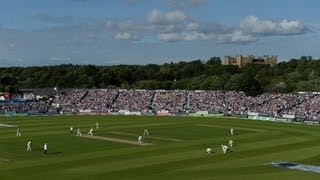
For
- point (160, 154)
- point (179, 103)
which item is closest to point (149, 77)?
point (179, 103)

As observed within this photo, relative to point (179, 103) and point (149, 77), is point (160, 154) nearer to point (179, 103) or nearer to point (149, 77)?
point (179, 103)

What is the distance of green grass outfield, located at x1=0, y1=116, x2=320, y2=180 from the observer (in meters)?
35.6

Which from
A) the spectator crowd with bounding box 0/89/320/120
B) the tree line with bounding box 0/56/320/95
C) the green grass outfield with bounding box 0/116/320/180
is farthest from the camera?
the tree line with bounding box 0/56/320/95

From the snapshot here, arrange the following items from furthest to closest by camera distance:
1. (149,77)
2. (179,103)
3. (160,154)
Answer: (149,77) < (179,103) < (160,154)

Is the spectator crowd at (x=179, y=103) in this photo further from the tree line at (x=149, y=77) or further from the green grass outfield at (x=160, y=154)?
the tree line at (x=149, y=77)

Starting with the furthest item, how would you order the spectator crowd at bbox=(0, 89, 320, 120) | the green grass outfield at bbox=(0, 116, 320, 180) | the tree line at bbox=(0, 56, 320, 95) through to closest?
the tree line at bbox=(0, 56, 320, 95) → the spectator crowd at bbox=(0, 89, 320, 120) → the green grass outfield at bbox=(0, 116, 320, 180)

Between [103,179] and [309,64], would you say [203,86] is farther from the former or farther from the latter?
[103,179]

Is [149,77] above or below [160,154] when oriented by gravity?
above

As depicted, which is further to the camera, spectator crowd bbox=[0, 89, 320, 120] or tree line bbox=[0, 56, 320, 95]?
tree line bbox=[0, 56, 320, 95]

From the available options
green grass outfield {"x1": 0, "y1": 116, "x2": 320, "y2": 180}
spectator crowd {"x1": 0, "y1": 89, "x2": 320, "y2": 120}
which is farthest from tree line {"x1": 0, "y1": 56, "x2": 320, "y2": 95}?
green grass outfield {"x1": 0, "y1": 116, "x2": 320, "y2": 180}

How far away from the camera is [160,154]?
148 ft

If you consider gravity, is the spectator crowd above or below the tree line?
below

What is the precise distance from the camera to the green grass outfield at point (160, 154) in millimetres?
35562

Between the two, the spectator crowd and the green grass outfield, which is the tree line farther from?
the green grass outfield
